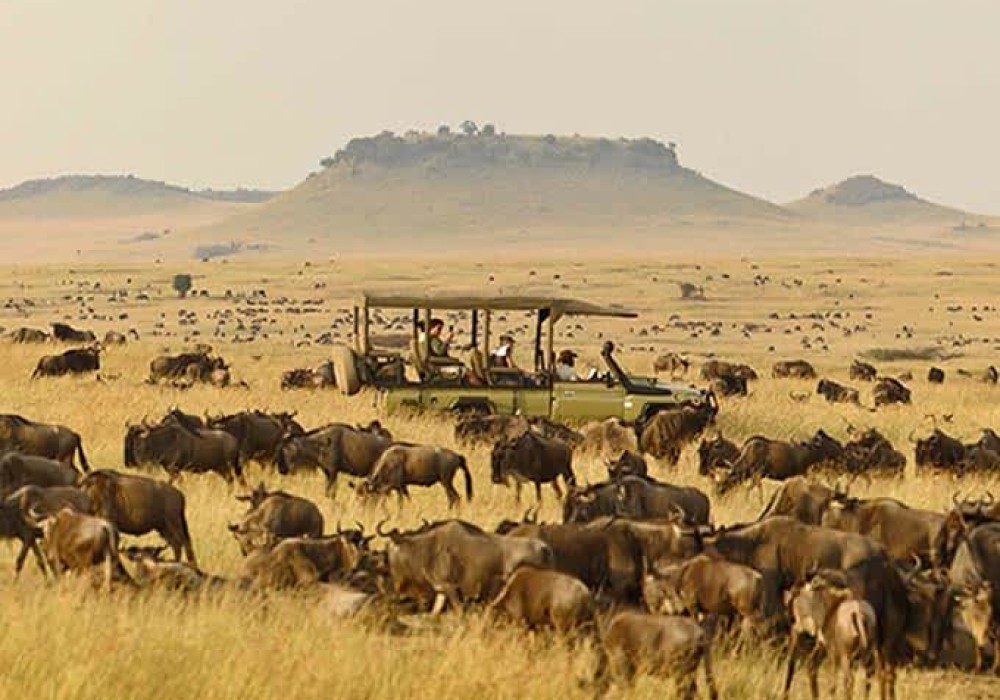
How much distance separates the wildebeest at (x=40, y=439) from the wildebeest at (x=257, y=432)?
5.73ft

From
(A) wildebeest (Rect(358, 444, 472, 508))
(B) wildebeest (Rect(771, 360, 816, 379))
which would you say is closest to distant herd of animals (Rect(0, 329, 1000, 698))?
(A) wildebeest (Rect(358, 444, 472, 508))

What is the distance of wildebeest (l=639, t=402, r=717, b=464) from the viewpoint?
21.7m

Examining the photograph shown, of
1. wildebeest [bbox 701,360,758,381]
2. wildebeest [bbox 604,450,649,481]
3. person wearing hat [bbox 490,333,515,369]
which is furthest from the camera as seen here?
wildebeest [bbox 701,360,758,381]

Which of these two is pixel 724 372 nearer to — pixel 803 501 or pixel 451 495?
pixel 451 495

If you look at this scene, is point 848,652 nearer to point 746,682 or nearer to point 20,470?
point 746,682

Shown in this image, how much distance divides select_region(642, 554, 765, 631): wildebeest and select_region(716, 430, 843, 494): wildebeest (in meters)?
8.06

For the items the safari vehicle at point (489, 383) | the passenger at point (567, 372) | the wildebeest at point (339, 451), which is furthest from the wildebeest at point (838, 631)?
the passenger at point (567, 372)

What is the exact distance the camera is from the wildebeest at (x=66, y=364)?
30984mm

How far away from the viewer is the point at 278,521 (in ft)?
44.6

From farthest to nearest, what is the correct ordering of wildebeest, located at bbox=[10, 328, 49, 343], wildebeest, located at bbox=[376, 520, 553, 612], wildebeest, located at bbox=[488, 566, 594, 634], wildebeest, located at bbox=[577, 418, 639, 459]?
wildebeest, located at bbox=[10, 328, 49, 343]
wildebeest, located at bbox=[577, 418, 639, 459]
wildebeest, located at bbox=[376, 520, 553, 612]
wildebeest, located at bbox=[488, 566, 594, 634]

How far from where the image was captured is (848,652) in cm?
1003

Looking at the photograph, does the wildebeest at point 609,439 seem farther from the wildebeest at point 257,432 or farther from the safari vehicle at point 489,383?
the wildebeest at point 257,432

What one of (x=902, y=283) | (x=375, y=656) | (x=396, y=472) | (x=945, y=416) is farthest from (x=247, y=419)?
(x=902, y=283)

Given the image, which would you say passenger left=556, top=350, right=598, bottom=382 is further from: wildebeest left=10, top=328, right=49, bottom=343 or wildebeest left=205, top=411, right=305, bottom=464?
wildebeest left=10, top=328, right=49, bottom=343
